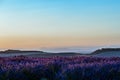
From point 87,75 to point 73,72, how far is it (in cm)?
36

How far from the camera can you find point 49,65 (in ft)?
40.2

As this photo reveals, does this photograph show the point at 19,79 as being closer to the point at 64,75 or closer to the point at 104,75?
the point at 64,75

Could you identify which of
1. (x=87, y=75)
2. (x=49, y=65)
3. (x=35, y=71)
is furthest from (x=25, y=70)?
(x=87, y=75)

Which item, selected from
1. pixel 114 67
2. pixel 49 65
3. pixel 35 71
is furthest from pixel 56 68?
pixel 114 67

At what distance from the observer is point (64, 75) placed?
1023cm

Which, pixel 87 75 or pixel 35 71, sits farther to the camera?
pixel 35 71

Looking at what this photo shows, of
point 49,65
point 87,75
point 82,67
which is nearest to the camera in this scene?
point 87,75

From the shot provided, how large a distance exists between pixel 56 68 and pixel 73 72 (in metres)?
1.97

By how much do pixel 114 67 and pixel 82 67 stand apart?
31.5 inches

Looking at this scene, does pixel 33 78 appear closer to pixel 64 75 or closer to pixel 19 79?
pixel 19 79

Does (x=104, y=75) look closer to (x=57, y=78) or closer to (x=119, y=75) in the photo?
(x=119, y=75)

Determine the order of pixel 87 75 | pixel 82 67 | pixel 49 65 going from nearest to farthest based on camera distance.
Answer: pixel 87 75
pixel 82 67
pixel 49 65

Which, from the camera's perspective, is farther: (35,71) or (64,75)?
(35,71)

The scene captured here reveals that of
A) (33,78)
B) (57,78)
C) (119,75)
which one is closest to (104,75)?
(119,75)
